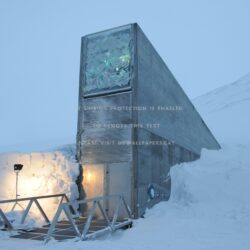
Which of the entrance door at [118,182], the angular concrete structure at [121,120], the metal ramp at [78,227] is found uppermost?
the angular concrete structure at [121,120]

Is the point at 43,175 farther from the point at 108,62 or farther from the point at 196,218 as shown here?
the point at 196,218

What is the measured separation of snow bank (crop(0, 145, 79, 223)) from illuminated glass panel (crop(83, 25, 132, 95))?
275 centimetres

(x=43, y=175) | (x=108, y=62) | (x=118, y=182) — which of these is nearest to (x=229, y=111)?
(x=108, y=62)

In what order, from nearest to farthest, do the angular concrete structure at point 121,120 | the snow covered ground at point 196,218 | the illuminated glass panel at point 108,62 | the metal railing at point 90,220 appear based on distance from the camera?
the metal railing at point 90,220 → the snow covered ground at point 196,218 → the angular concrete structure at point 121,120 → the illuminated glass panel at point 108,62

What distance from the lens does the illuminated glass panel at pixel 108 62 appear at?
1234 centimetres

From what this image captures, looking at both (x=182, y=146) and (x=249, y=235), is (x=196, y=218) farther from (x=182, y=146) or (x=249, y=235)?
(x=182, y=146)

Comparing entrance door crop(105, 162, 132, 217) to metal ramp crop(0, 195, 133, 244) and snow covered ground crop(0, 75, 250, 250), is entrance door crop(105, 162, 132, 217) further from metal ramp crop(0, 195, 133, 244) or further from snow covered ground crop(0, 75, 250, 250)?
snow covered ground crop(0, 75, 250, 250)

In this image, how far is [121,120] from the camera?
12047 millimetres

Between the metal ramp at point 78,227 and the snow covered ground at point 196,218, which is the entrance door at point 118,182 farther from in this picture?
the snow covered ground at point 196,218

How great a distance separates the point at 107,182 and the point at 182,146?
6479 millimetres

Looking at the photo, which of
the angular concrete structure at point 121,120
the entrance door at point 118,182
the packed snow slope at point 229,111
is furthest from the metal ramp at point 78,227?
the packed snow slope at point 229,111

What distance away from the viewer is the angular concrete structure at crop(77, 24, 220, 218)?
11.8 metres

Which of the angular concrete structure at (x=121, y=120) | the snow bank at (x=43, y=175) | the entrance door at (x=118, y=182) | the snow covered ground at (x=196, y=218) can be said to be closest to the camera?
the snow covered ground at (x=196, y=218)

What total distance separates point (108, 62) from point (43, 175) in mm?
4776
